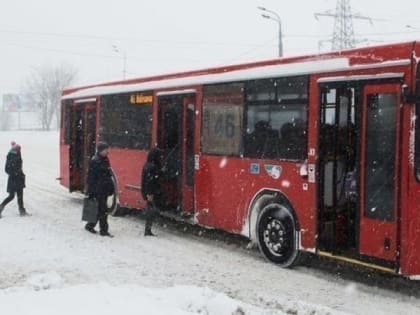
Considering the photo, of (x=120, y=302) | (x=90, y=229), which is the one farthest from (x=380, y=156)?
(x=90, y=229)

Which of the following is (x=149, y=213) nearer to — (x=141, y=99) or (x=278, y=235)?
(x=141, y=99)

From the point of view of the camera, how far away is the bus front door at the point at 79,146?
15812mm

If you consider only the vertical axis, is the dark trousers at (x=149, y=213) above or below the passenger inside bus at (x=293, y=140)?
below

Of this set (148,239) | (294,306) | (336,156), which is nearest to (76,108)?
(148,239)

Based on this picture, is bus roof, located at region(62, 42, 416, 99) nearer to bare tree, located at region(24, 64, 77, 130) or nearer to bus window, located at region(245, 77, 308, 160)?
bus window, located at region(245, 77, 308, 160)

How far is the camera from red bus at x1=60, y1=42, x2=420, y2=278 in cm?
744

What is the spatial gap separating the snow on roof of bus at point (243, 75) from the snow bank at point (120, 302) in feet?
10.8

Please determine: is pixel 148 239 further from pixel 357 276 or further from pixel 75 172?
pixel 75 172

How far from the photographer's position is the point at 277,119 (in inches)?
362

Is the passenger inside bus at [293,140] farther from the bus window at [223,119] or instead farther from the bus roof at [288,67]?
the bus window at [223,119]

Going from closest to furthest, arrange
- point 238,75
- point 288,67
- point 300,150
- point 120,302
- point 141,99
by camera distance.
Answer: point 120,302 < point 300,150 < point 288,67 < point 238,75 < point 141,99

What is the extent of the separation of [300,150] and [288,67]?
3.94 feet

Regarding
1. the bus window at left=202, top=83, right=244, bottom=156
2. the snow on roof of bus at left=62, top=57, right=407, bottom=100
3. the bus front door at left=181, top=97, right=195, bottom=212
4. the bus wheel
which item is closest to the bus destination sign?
the snow on roof of bus at left=62, top=57, right=407, bottom=100

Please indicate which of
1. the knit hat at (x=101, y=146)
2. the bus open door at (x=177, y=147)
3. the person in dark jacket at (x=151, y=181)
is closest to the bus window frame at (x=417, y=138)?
the bus open door at (x=177, y=147)
